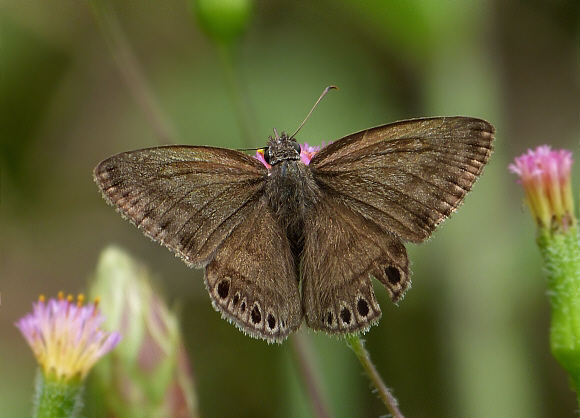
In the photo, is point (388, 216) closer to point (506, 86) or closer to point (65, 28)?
point (506, 86)

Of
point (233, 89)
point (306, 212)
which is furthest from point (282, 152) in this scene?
point (233, 89)

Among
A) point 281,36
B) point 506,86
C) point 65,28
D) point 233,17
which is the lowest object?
point 233,17

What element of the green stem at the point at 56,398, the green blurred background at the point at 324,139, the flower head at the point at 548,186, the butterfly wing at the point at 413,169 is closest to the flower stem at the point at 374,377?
the butterfly wing at the point at 413,169

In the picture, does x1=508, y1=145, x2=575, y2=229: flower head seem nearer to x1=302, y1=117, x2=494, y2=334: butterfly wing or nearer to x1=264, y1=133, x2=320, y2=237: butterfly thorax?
x1=302, y1=117, x2=494, y2=334: butterfly wing

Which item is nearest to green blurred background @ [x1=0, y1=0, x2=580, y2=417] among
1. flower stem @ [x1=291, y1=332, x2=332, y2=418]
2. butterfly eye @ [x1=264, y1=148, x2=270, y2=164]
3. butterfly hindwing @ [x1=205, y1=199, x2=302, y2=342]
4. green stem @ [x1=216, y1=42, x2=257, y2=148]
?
green stem @ [x1=216, y1=42, x2=257, y2=148]

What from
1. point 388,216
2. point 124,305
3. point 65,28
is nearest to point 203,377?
point 124,305

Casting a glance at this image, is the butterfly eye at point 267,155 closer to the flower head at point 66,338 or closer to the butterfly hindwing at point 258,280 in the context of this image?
the butterfly hindwing at point 258,280

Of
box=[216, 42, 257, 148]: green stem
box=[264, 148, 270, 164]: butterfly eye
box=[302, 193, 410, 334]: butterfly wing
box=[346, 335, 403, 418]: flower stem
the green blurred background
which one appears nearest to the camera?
box=[346, 335, 403, 418]: flower stem
